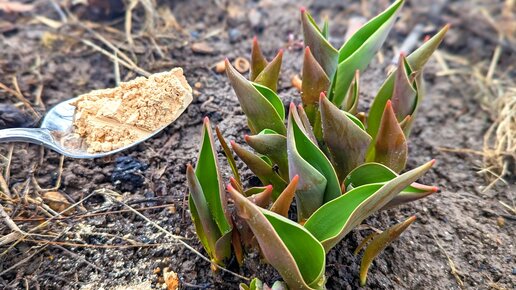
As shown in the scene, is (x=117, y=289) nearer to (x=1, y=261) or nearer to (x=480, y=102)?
(x=1, y=261)

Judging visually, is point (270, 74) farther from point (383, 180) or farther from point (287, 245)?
point (287, 245)

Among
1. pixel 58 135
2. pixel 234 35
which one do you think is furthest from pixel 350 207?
pixel 234 35

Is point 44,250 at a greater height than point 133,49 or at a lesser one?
lesser

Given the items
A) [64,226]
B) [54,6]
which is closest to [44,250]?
→ [64,226]

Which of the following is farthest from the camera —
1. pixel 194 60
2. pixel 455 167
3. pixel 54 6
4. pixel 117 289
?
pixel 54 6

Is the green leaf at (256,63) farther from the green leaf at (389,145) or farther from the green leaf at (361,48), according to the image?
the green leaf at (389,145)

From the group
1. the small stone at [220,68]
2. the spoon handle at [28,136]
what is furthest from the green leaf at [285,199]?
the small stone at [220,68]
